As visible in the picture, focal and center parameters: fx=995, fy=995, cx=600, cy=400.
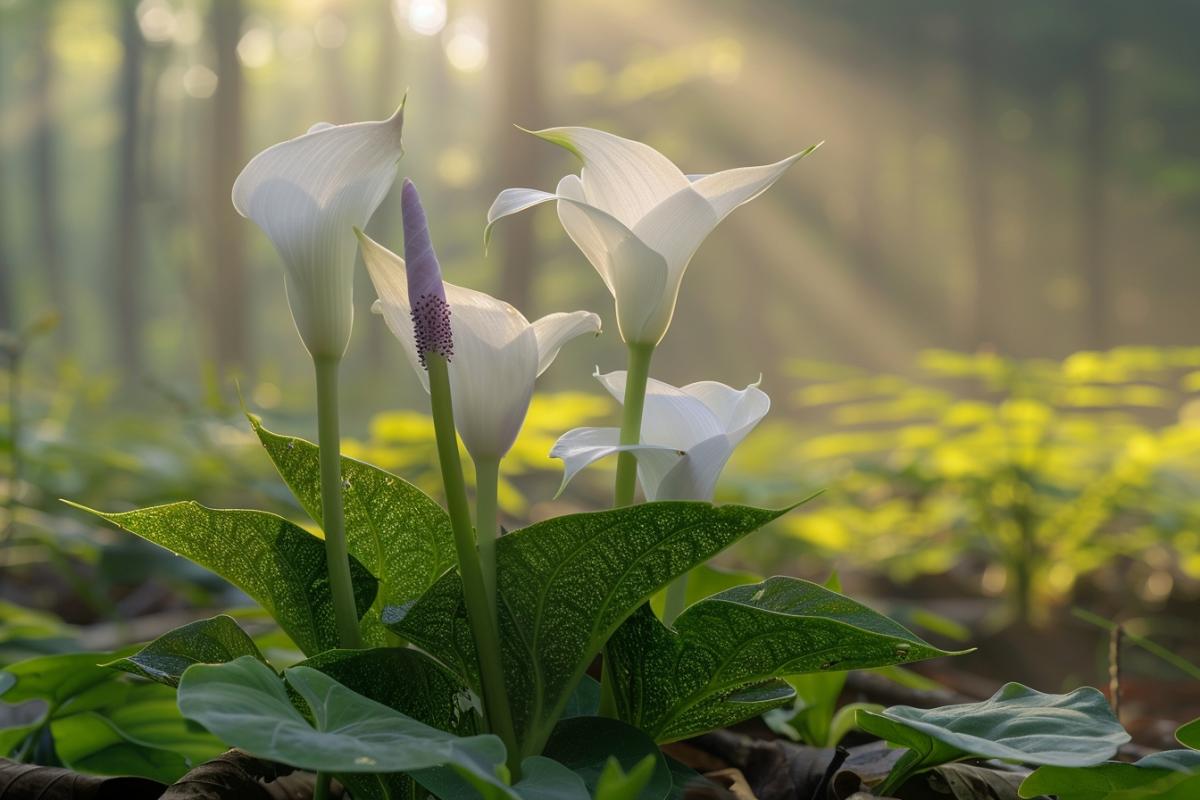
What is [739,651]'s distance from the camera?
0.71 m

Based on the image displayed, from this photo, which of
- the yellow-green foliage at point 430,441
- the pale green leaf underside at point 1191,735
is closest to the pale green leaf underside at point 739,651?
the pale green leaf underside at point 1191,735

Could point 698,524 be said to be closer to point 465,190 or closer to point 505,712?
point 505,712

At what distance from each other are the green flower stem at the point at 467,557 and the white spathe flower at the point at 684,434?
0.07 metres

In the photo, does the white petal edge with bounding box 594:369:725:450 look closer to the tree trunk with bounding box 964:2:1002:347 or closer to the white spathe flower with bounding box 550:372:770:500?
the white spathe flower with bounding box 550:372:770:500

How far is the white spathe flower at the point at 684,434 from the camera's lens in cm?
75

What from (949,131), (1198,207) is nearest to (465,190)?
(949,131)

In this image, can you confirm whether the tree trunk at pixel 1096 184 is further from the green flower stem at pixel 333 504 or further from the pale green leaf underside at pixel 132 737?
the green flower stem at pixel 333 504

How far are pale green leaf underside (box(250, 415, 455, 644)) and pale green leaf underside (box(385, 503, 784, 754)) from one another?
0.12 m

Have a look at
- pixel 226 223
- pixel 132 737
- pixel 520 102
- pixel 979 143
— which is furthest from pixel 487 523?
pixel 979 143

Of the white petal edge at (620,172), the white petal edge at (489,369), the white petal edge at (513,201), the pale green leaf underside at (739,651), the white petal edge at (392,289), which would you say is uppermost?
the white petal edge at (620,172)

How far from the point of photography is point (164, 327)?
3412 cm

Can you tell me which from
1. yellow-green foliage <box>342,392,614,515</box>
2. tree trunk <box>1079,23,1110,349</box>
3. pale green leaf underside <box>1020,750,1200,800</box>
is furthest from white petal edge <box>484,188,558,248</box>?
tree trunk <box>1079,23,1110,349</box>

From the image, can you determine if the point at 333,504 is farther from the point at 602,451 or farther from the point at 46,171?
the point at 46,171

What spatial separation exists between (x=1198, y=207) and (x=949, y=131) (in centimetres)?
609
